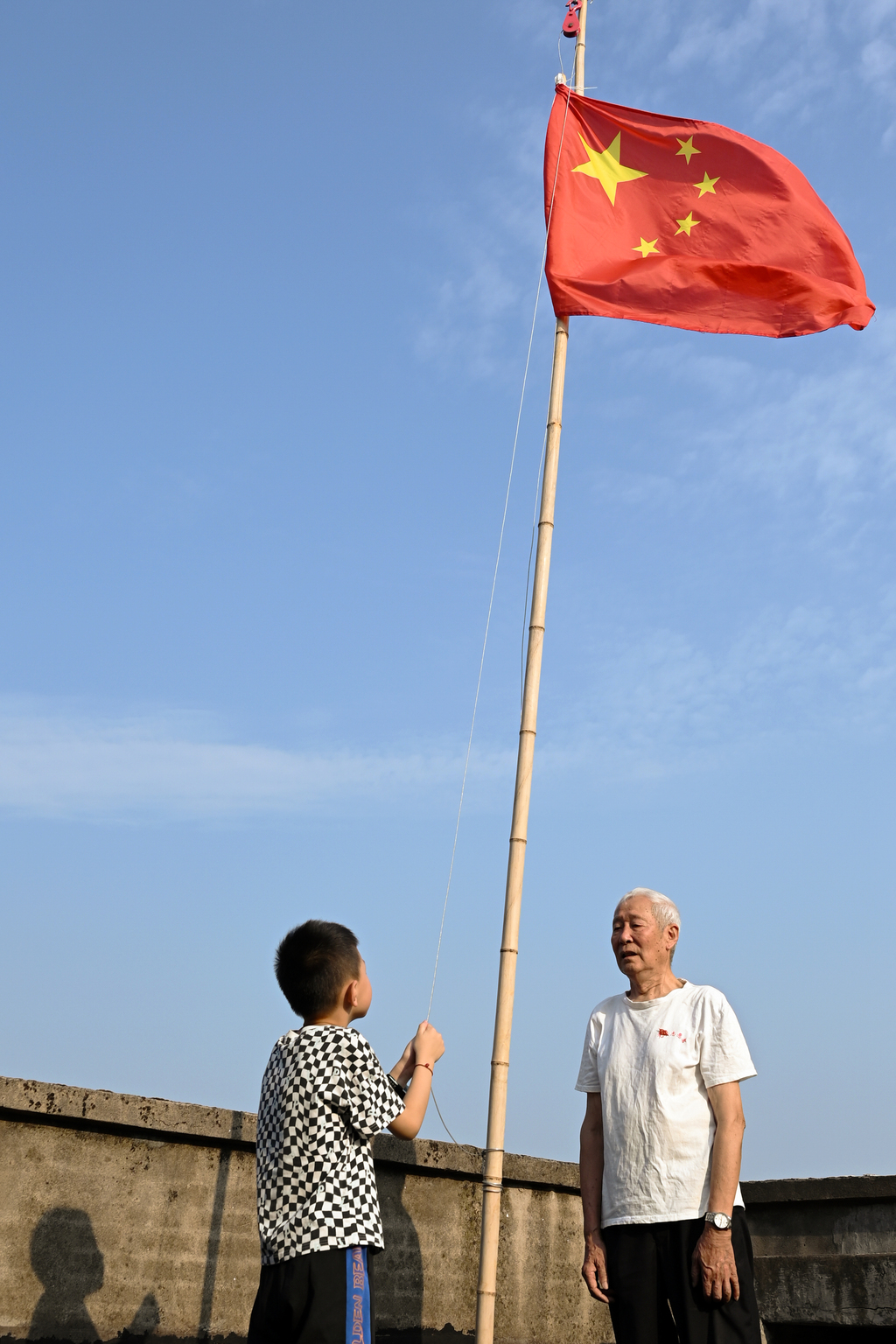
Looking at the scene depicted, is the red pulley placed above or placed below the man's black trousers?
above

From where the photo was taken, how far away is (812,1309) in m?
5.97

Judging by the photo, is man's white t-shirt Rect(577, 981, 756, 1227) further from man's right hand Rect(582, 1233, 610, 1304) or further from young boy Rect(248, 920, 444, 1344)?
young boy Rect(248, 920, 444, 1344)

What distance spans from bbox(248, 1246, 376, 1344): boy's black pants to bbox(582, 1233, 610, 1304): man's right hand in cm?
114

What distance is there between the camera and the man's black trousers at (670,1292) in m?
3.77

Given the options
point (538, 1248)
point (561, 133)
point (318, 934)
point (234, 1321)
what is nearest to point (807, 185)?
point (561, 133)

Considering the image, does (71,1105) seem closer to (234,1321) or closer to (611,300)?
(234,1321)

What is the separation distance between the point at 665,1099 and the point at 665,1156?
176 mm

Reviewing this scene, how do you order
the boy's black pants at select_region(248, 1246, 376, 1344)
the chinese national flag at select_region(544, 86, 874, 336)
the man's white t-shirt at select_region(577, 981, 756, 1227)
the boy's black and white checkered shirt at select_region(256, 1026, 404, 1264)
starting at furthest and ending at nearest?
the chinese national flag at select_region(544, 86, 874, 336) < the man's white t-shirt at select_region(577, 981, 756, 1227) < the boy's black and white checkered shirt at select_region(256, 1026, 404, 1264) < the boy's black pants at select_region(248, 1246, 376, 1344)

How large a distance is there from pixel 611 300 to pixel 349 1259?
4.80m

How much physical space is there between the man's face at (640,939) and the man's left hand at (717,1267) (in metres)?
0.86

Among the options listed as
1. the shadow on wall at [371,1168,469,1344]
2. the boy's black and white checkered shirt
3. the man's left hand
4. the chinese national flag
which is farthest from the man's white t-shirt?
the chinese national flag

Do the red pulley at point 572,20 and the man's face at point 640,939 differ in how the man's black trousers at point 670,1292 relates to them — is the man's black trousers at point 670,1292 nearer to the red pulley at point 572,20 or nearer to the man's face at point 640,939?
the man's face at point 640,939

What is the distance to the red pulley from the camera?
652 centimetres

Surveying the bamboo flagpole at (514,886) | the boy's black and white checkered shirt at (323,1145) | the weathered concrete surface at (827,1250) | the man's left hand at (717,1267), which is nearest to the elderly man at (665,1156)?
the man's left hand at (717,1267)
